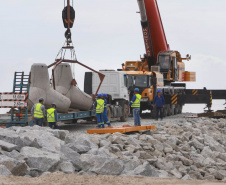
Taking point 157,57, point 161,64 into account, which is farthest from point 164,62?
point 157,57

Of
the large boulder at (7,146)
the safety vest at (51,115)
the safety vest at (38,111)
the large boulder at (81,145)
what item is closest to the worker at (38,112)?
the safety vest at (38,111)

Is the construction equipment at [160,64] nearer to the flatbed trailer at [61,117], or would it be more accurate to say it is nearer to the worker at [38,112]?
the flatbed trailer at [61,117]

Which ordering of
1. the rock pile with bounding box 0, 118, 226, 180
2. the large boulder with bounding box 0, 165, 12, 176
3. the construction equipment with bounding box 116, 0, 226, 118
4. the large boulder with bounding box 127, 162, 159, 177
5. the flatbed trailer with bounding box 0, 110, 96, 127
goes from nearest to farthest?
the large boulder with bounding box 0, 165, 12, 176 < the rock pile with bounding box 0, 118, 226, 180 < the large boulder with bounding box 127, 162, 159, 177 < the flatbed trailer with bounding box 0, 110, 96, 127 < the construction equipment with bounding box 116, 0, 226, 118

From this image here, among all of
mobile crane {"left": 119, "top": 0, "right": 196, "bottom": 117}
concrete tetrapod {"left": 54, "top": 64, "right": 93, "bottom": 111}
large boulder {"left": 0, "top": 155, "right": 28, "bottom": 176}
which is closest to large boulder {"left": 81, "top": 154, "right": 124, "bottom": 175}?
large boulder {"left": 0, "top": 155, "right": 28, "bottom": 176}

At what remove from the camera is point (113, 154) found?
13.9 meters

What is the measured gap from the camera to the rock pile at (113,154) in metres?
11.1

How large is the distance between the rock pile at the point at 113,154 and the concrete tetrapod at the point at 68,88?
4.30 metres

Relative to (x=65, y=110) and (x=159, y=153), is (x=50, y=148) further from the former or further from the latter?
(x=65, y=110)

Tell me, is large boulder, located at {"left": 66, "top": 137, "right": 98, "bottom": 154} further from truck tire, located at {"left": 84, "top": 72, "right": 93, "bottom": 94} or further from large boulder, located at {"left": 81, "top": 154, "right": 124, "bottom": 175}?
truck tire, located at {"left": 84, "top": 72, "right": 93, "bottom": 94}

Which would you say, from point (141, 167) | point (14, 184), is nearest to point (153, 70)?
point (141, 167)

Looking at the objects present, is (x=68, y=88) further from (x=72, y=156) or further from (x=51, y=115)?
(x=72, y=156)

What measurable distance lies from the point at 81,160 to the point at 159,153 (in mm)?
4894

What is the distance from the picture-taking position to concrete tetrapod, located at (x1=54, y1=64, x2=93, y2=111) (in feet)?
75.2

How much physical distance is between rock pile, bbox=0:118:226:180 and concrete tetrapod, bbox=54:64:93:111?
4297 millimetres
